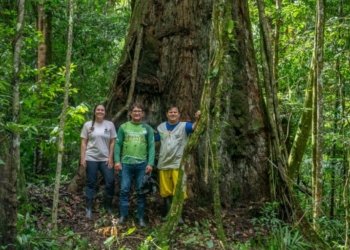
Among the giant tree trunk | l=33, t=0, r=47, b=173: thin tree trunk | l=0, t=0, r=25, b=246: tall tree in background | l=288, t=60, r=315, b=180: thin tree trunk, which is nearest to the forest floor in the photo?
the giant tree trunk

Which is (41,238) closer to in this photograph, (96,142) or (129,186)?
(129,186)

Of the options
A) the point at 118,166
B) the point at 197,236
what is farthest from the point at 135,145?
the point at 197,236

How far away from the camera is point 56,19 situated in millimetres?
13203

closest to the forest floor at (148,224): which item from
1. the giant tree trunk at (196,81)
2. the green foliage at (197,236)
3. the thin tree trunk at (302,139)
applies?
the green foliage at (197,236)

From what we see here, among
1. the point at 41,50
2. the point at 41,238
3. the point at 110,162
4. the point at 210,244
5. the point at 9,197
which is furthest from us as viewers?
the point at 41,50

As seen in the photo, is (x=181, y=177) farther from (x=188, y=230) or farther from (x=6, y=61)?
(x=6, y=61)

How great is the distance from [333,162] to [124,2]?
8.56m

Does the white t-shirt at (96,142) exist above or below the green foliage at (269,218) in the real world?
above

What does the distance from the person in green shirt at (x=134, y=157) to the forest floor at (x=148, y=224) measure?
11.9 inches

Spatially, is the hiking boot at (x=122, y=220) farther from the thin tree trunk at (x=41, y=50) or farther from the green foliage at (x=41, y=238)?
the thin tree trunk at (x=41, y=50)

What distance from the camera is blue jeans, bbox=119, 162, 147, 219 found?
23.1 feet

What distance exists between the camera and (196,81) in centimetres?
805

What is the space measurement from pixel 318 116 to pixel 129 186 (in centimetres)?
340

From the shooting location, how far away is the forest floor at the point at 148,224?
6.73 m
